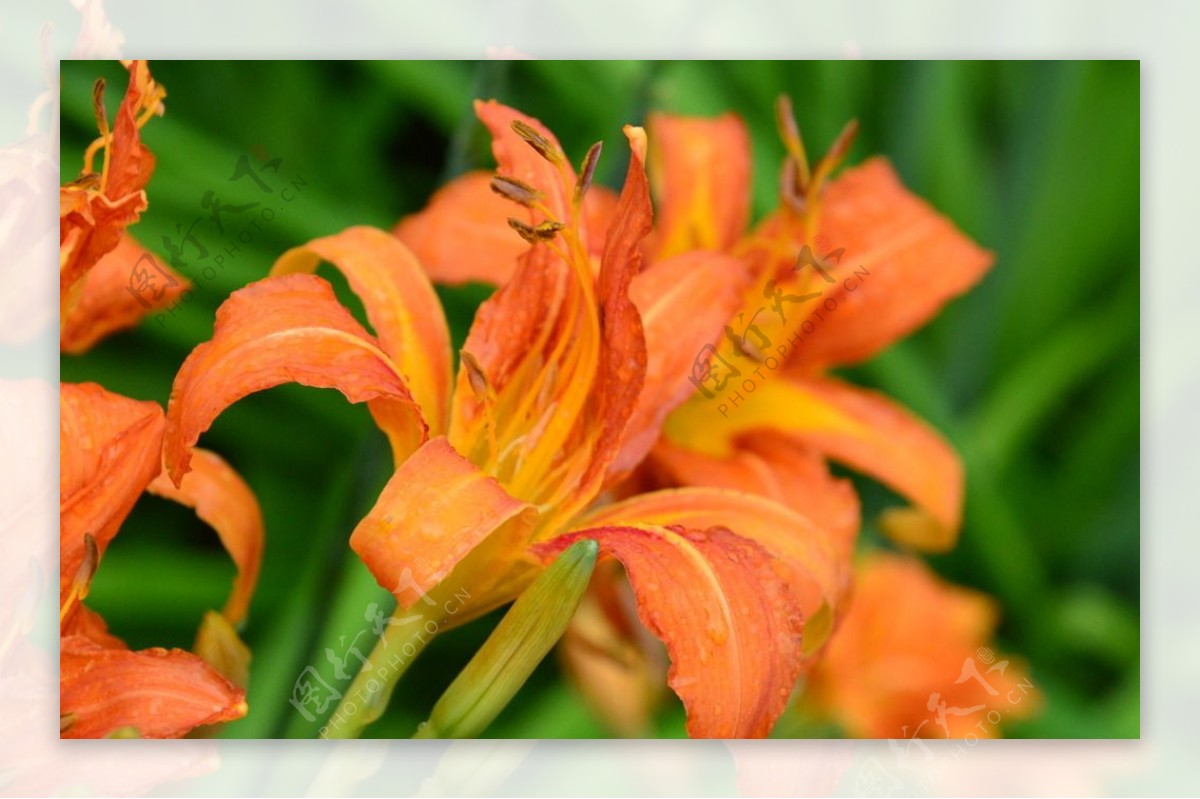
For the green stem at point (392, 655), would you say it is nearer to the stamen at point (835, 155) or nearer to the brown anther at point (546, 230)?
the brown anther at point (546, 230)

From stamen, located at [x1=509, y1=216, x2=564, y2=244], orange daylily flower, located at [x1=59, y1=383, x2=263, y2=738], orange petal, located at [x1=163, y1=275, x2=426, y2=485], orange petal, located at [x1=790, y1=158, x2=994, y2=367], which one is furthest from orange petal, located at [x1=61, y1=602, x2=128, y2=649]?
orange petal, located at [x1=790, y1=158, x2=994, y2=367]

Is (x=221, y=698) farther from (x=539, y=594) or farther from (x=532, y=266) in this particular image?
(x=532, y=266)

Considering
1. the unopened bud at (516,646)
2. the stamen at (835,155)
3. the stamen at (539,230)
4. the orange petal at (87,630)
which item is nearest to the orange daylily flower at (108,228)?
the orange petal at (87,630)

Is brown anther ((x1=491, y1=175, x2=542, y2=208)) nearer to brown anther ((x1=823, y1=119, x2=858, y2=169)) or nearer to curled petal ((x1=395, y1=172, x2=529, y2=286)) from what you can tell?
curled petal ((x1=395, y1=172, x2=529, y2=286))

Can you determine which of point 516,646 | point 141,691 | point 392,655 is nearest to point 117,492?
point 141,691

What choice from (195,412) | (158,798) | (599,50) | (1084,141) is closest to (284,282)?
(195,412)

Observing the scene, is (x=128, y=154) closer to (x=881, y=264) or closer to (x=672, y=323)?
(x=672, y=323)
